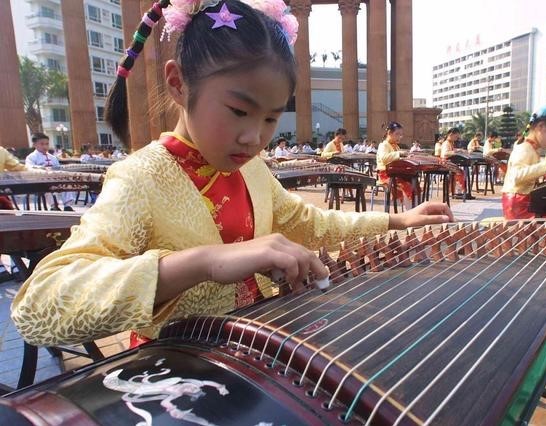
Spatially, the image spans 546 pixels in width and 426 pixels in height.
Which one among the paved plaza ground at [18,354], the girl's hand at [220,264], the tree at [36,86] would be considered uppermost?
the tree at [36,86]

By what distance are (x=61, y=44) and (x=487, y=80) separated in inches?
2859

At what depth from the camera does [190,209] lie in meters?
1.08

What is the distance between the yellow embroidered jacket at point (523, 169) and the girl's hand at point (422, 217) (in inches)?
115

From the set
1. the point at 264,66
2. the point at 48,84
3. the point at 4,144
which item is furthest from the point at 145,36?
the point at 48,84

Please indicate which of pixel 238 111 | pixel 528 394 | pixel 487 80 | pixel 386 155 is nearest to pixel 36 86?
pixel 386 155

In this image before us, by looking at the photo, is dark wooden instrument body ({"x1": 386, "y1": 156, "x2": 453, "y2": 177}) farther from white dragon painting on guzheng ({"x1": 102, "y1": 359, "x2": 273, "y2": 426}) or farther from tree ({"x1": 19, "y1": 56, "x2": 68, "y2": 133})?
tree ({"x1": 19, "y1": 56, "x2": 68, "y2": 133})

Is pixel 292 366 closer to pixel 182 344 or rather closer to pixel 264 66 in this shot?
pixel 182 344

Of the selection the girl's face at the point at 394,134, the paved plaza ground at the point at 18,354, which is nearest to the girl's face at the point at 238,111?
the paved plaza ground at the point at 18,354

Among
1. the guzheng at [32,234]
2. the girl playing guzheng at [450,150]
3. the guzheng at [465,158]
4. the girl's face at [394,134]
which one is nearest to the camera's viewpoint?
the guzheng at [32,234]

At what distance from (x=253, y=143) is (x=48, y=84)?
48.6 meters

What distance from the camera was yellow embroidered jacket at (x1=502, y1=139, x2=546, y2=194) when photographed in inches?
157

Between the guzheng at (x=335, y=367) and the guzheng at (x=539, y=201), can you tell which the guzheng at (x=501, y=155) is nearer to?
the guzheng at (x=539, y=201)

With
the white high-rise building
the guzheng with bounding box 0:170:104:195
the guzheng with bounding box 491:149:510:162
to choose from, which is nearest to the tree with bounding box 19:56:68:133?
the white high-rise building

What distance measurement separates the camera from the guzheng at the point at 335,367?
0.57 meters
